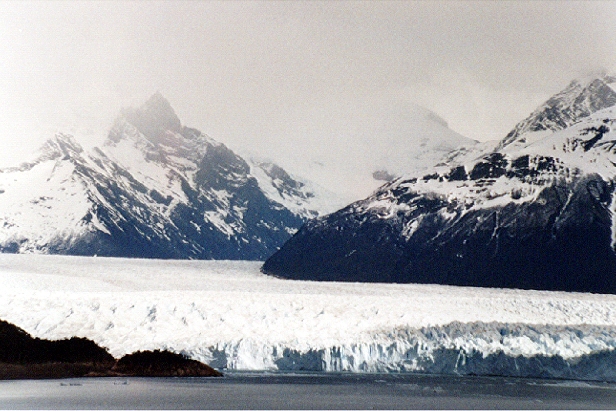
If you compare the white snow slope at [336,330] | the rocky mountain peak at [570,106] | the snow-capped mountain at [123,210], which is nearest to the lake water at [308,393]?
the white snow slope at [336,330]

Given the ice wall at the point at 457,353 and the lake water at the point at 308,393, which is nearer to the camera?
the lake water at the point at 308,393

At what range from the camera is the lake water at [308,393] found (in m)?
29.0

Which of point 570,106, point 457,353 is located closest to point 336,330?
point 457,353

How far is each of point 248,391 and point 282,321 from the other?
958 centimetres

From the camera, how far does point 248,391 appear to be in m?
32.8

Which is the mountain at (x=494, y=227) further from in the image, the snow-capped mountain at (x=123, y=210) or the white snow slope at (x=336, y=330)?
the snow-capped mountain at (x=123, y=210)

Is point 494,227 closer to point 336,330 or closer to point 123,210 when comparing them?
point 336,330

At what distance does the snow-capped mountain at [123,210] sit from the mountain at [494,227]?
64491 mm

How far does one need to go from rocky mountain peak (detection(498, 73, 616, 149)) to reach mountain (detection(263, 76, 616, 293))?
95.6ft

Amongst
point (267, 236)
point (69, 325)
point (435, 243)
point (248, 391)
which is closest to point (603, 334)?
point (248, 391)

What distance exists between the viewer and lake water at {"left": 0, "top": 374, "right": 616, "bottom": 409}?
95.1 feet

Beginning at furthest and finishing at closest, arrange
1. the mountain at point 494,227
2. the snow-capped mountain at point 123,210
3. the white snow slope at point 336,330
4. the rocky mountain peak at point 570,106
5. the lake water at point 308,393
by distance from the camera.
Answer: the snow-capped mountain at point 123,210 → the rocky mountain peak at point 570,106 → the mountain at point 494,227 → the white snow slope at point 336,330 → the lake water at point 308,393

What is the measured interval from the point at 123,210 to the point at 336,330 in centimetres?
12085

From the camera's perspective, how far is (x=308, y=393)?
107 ft
